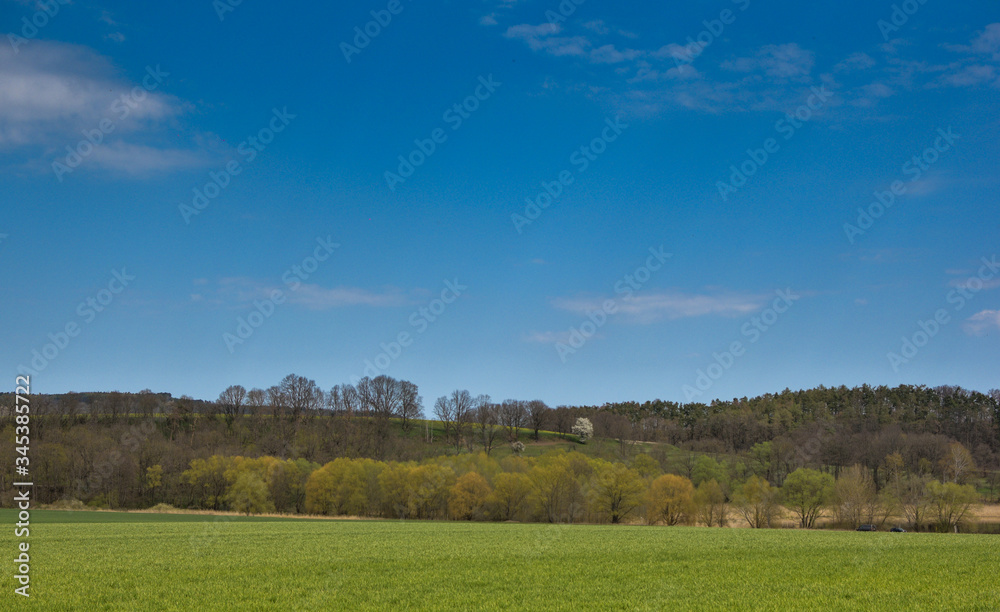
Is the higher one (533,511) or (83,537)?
(83,537)

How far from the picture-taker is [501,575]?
2620 centimetres

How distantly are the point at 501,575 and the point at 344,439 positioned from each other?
118652mm

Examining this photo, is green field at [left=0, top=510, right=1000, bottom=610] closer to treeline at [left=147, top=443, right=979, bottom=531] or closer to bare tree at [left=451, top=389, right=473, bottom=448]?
treeline at [left=147, top=443, right=979, bottom=531]

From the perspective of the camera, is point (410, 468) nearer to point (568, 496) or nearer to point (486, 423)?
point (568, 496)

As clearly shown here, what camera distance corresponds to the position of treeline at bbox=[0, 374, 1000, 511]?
4284 inches

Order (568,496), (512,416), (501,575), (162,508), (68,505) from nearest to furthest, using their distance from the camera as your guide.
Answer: (501,575) → (568,496) → (162,508) → (68,505) → (512,416)

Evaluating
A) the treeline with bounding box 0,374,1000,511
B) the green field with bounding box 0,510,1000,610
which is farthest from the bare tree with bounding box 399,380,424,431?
the green field with bounding box 0,510,1000,610

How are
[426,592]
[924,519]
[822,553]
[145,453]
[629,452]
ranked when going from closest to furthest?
[426,592] < [822,553] < [924,519] < [145,453] < [629,452]

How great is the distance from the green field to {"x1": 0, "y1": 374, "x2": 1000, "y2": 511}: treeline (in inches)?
2868

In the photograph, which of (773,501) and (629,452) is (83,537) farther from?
(629,452)

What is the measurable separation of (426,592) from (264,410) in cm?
15215

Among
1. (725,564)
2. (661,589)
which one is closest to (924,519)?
(725,564)

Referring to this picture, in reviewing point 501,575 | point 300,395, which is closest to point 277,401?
point 300,395

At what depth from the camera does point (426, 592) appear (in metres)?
22.5
